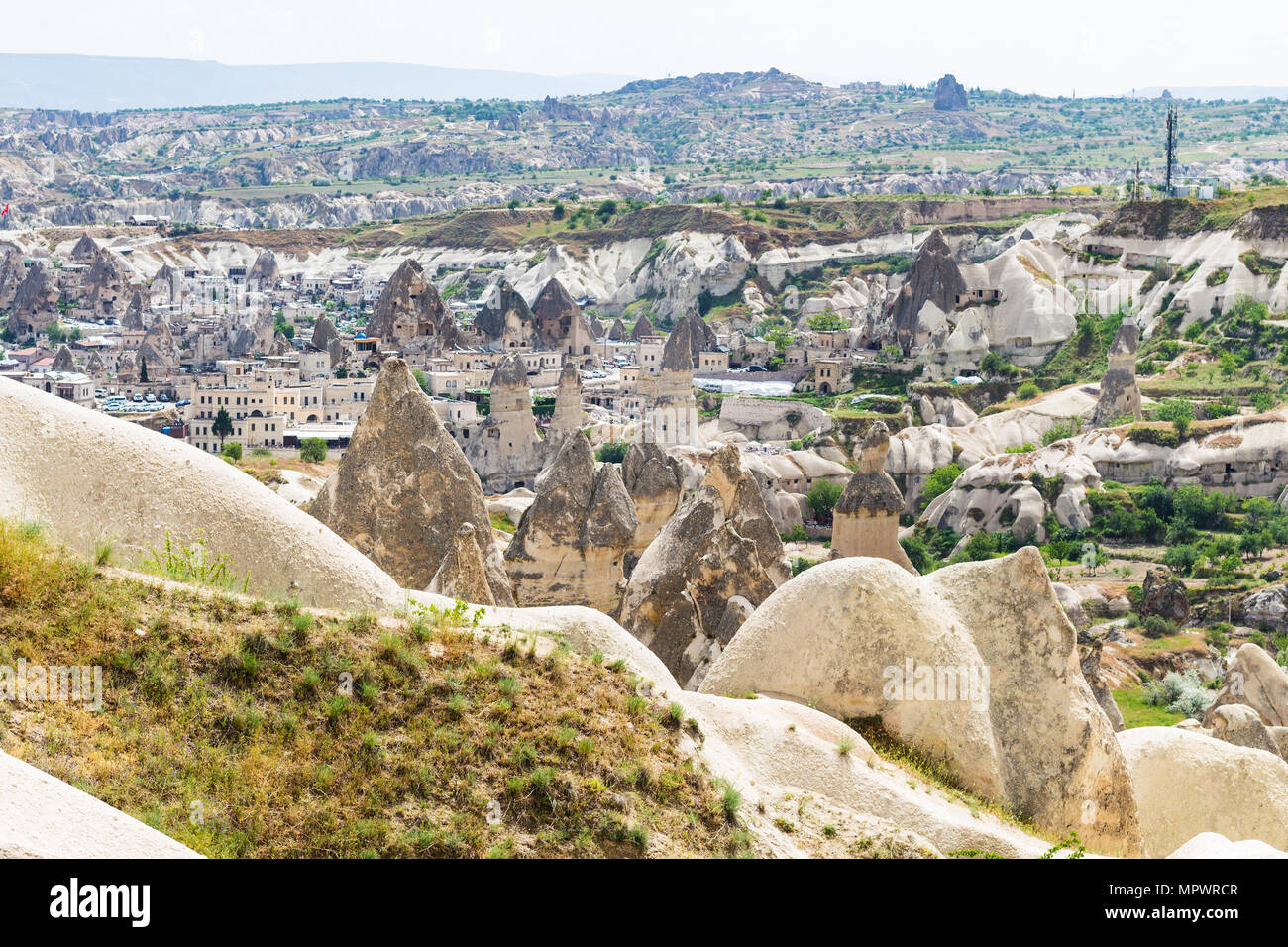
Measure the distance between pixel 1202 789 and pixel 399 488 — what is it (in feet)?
25.1

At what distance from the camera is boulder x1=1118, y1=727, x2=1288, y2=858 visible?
14750 millimetres

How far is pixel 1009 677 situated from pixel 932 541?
136ft

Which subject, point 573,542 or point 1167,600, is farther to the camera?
point 1167,600

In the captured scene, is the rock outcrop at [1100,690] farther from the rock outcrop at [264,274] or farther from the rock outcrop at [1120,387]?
the rock outcrop at [264,274]

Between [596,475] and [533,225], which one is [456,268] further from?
[596,475]

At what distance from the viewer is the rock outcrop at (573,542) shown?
66.5 feet

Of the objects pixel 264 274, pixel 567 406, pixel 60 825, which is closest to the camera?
pixel 60 825

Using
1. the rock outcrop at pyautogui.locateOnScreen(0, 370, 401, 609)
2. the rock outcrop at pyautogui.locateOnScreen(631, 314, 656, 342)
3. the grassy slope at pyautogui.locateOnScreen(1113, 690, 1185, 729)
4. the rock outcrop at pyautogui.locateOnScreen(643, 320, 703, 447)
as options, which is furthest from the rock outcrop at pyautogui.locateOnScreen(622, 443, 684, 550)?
the rock outcrop at pyautogui.locateOnScreen(631, 314, 656, 342)

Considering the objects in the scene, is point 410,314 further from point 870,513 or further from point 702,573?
point 702,573

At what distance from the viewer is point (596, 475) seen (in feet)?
69.4

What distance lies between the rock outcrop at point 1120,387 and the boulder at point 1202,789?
158ft

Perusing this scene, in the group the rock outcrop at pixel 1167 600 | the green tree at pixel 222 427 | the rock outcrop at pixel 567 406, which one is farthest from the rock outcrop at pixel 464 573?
the green tree at pixel 222 427

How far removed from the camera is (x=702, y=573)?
16.9 meters

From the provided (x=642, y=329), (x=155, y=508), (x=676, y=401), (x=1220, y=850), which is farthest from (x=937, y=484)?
(x=1220, y=850)
